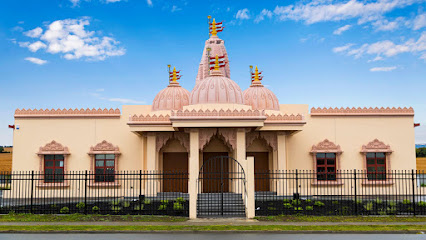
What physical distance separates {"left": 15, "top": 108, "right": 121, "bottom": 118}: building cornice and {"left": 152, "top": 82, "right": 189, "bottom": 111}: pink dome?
270 cm

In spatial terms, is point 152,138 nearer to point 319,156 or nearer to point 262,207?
point 262,207

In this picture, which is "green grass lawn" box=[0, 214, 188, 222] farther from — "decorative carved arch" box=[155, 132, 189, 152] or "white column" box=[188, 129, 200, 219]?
"decorative carved arch" box=[155, 132, 189, 152]

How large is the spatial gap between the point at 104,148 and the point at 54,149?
9.82 ft

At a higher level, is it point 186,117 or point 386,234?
point 186,117

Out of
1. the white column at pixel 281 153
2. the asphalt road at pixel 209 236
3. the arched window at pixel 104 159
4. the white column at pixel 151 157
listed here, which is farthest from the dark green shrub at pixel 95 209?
the white column at pixel 281 153

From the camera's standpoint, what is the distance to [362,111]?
2489 cm

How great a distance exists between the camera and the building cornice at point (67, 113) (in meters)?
24.4

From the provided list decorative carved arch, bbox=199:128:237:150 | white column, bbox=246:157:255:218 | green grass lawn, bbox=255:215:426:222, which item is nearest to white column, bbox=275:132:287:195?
decorative carved arch, bbox=199:128:237:150

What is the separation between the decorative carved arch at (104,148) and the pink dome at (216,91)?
5552 mm

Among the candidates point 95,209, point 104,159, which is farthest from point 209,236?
point 104,159

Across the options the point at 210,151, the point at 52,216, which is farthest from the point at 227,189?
the point at 52,216

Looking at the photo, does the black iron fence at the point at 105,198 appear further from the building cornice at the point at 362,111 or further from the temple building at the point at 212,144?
the building cornice at the point at 362,111

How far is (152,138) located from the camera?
23094mm

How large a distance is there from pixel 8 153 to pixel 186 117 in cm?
8565
